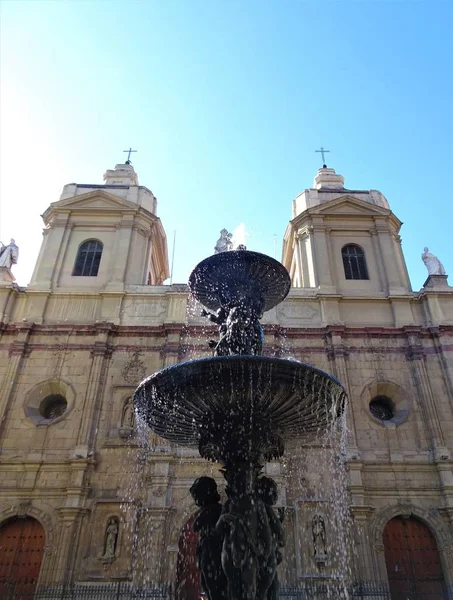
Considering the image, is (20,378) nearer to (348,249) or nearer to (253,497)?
(253,497)

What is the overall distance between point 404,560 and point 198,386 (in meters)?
9.72

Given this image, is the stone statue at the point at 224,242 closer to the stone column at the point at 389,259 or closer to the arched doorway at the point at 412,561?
the stone column at the point at 389,259

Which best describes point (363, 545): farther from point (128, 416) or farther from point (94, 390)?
point (94, 390)

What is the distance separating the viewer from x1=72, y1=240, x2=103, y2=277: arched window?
18625mm

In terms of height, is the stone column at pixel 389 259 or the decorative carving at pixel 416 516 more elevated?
the stone column at pixel 389 259

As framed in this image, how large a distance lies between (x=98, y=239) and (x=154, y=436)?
8.91 m

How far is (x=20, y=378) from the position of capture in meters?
15.3

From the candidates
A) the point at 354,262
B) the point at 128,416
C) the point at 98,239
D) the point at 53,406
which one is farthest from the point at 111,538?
the point at 354,262

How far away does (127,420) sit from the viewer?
14555mm

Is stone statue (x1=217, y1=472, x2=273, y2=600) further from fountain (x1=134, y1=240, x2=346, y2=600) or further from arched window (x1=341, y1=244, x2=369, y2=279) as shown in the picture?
arched window (x1=341, y1=244, x2=369, y2=279)

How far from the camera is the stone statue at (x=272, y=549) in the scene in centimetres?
597

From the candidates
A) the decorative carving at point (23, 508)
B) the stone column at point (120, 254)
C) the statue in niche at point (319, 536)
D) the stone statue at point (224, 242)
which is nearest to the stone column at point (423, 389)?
the statue in niche at point (319, 536)

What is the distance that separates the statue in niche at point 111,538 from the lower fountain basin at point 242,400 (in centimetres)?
708

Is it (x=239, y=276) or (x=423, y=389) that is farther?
(x=423, y=389)
